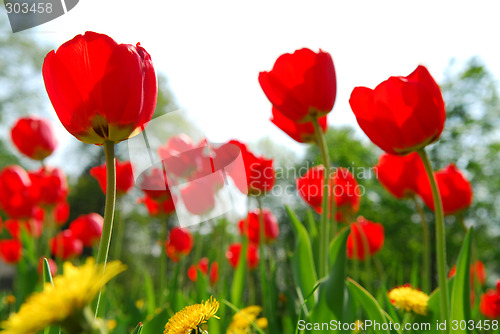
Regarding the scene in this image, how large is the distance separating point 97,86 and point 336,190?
0.98 meters

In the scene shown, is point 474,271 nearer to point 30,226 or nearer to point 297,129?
point 297,129

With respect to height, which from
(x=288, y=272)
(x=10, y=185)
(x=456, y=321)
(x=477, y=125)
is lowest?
(x=477, y=125)

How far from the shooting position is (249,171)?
1195mm

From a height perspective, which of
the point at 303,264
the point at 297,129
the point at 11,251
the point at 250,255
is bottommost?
the point at 11,251

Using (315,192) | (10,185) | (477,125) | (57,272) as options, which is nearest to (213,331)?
(315,192)

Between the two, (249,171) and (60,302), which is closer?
(60,302)

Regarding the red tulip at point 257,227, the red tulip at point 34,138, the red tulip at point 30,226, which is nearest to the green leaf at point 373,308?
the red tulip at point 257,227

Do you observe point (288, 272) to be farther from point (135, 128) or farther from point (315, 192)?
point (135, 128)

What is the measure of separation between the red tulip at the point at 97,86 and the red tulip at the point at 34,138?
4.51 feet

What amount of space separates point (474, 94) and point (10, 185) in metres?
9.53

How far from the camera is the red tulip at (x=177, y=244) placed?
176cm

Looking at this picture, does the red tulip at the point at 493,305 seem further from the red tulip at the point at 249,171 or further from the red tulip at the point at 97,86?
the red tulip at the point at 97,86

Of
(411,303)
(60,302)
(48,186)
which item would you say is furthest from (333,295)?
(48,186)

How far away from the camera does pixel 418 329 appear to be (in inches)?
30.6
